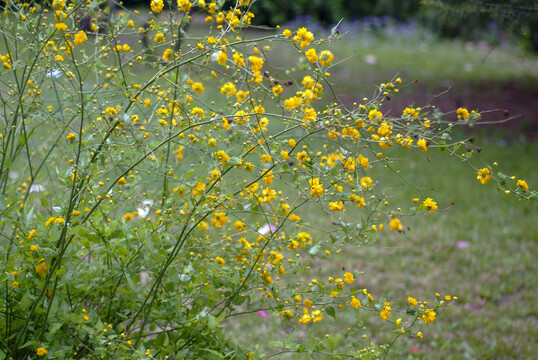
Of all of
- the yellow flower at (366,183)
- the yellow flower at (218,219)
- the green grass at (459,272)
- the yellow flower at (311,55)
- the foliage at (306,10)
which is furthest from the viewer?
the foliage at (306,10)

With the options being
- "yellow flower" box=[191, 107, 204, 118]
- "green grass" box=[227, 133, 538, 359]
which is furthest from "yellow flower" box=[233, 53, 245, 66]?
"green grass" box=[227, 133, 538, 359]

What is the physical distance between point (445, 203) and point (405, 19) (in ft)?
38.6

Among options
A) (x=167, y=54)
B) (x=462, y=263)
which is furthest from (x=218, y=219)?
(x=462, y=263)

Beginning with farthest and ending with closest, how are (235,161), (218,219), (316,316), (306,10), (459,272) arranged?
(306,10) → (459,272) → (218,219) → (316,316) → (235,161)

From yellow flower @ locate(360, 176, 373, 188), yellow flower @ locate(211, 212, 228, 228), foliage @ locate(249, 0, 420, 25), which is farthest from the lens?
foliage @ locate(249, 0, 420, 25)

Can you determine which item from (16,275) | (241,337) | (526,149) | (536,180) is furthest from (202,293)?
(526,149)

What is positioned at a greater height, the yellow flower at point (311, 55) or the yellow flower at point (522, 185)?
the yellow flower at point (311, 55)

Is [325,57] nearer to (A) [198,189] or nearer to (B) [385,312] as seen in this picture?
(A) [198,189]

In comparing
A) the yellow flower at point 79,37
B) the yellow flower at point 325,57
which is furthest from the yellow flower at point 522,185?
the yellow flower at point 79,37

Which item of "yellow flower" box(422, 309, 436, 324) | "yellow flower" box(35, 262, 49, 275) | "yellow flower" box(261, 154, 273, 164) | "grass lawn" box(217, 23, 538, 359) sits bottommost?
"grass lawn" box(217, 23, 538, 359)

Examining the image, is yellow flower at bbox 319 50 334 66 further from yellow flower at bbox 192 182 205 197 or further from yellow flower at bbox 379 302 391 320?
yellow flower at bbox 379 302 391 320

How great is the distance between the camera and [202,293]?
2164 mm

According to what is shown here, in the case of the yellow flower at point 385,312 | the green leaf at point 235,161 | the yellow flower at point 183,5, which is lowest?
the yellow flower at point 385,312

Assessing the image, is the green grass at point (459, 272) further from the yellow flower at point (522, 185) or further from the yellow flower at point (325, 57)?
the yellow flower at point (325, 57)
